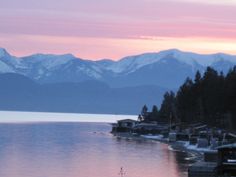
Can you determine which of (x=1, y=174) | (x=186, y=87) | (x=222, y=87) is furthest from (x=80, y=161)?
(x=186, y=87)

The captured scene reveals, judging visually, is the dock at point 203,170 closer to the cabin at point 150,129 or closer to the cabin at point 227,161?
the cabin at point 227,161

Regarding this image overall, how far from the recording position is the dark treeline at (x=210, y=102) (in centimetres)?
12169

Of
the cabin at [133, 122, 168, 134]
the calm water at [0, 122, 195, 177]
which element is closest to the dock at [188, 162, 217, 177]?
the calm water at [0, 122, 195, 177]

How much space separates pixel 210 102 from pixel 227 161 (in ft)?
271

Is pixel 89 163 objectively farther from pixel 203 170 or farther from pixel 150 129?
pixel 150 129

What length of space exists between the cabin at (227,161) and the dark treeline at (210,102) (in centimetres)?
6297

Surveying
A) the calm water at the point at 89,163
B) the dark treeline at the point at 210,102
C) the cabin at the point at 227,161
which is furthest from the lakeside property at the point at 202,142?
the calm water at the point at 89,163

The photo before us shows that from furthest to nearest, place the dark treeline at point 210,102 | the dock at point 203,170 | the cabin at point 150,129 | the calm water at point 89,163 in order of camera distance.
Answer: the cabin at point 150,129 → the dark treeline at point 210,102 → the calm water at point 89,163 → the dock at point 203,170

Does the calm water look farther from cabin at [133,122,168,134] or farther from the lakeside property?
cabin at [133,122,168,134]

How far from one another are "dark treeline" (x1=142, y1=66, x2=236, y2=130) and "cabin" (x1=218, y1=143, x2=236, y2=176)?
63.0 meters

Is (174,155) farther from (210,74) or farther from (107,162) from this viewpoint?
(210,74)

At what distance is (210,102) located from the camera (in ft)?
437

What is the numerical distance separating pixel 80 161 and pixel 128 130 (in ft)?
355

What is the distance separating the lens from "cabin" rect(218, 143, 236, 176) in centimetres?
5056
